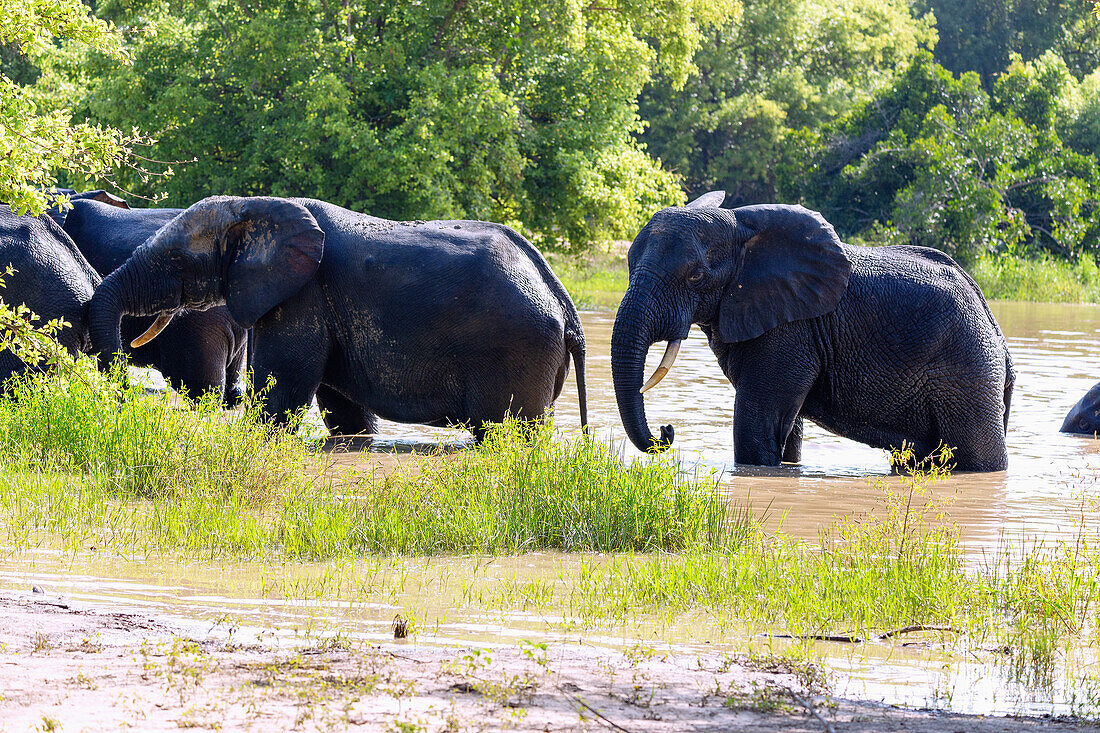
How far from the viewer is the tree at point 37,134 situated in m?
8.62

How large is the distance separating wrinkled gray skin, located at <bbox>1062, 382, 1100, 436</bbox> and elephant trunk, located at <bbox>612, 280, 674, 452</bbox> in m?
5.39

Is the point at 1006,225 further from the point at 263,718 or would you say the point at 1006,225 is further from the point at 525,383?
the point at 263,718

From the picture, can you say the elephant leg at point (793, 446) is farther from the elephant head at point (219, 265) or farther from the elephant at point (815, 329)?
the elephant head at point (219, 265)

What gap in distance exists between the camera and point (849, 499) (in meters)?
9.29

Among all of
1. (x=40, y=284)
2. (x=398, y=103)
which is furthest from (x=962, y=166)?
(x=40, y=284)

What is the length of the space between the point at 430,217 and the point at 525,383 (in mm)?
14753

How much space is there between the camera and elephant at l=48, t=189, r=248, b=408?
11.8m

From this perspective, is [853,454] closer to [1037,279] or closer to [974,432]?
[974,432]

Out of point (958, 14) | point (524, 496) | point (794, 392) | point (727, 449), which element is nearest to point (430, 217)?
point (727, 449)

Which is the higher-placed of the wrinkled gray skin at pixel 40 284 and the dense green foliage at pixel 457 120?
the dense green foliage at pixel 457 120

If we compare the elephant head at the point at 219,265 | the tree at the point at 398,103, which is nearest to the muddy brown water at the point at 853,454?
the elephant head at the point at 219,265

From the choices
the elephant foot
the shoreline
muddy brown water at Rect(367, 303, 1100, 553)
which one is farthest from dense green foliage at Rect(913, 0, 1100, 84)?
the shoreline

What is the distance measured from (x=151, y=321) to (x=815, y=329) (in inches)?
209

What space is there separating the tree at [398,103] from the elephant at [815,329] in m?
14.3
